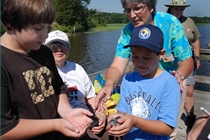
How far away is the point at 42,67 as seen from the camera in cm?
157

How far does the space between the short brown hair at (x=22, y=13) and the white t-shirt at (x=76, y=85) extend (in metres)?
1.22

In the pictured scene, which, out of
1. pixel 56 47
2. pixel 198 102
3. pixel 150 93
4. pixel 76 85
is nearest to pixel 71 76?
pixel 76 85

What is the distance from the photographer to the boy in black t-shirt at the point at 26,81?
133 cm

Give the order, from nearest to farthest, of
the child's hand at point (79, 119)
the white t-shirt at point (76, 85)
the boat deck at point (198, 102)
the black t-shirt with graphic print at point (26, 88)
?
the black t-shirt with graphic print at point (26, 88) < the child's hand at point (79, 119) < the white t-shirt at point (76, 85) < the boat deck at point (198, 102)

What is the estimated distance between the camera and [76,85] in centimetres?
257

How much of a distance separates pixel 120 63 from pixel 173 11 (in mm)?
2078

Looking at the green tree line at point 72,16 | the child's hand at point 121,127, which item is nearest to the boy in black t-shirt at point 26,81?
the child's hand at point 121,127

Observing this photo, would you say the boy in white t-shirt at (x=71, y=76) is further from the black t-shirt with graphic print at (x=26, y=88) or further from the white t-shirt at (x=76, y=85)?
the black t-shirt with graphic print at (x=26, y=88)

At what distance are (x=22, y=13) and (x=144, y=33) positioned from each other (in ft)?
2.73

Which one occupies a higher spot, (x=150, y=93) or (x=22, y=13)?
(x=22, y=13)

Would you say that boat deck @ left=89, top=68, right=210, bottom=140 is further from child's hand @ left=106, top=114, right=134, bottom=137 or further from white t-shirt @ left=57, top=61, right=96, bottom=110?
child's hand @ left=106, top=114, right=134, bottom=137

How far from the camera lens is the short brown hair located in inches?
Result: 52.6

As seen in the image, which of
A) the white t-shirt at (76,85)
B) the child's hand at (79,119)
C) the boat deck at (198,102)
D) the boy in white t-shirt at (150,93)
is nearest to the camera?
the child's hand at (79,119)

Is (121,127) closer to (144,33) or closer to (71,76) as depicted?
(144,33)
